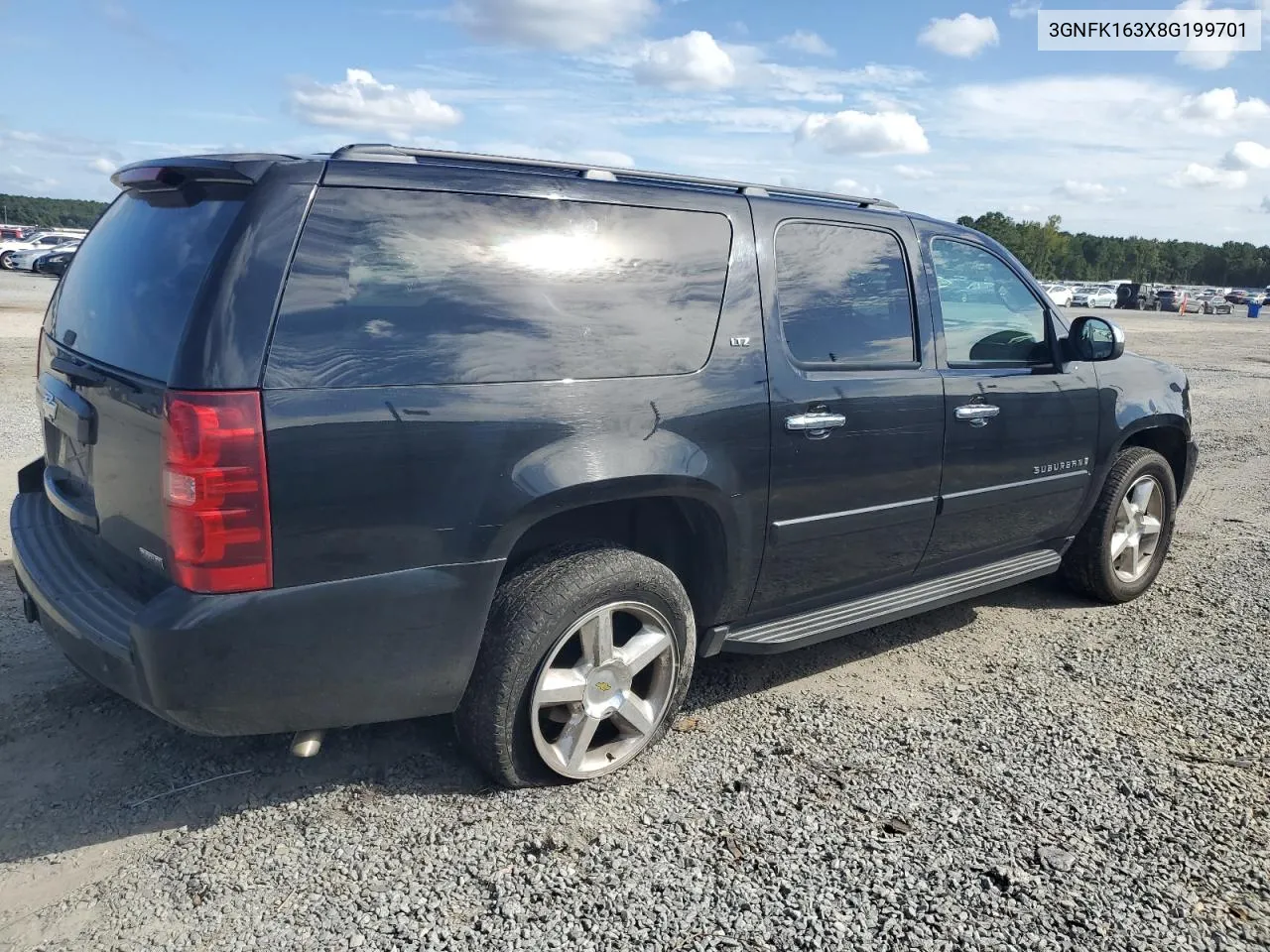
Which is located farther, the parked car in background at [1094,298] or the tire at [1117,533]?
the parked car in background at [1094,298]

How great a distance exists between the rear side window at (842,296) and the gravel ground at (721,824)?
4.43 feet

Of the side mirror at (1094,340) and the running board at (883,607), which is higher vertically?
the side mirror at (1094,340)

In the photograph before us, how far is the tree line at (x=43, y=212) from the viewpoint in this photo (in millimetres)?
105438

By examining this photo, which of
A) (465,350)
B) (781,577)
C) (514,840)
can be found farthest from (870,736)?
(465,350)

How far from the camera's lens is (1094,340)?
4.59 m

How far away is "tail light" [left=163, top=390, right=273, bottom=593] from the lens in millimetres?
2332

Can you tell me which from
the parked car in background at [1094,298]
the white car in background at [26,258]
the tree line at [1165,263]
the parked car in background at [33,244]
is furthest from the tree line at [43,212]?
the tree line at [1165,263]

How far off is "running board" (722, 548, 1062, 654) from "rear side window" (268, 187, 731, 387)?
106 centimetres

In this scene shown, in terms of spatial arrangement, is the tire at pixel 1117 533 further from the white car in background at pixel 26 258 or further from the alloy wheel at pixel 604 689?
the white car in background at pixel 26 258

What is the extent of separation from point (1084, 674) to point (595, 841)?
2.39 m

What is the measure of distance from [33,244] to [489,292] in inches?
1742

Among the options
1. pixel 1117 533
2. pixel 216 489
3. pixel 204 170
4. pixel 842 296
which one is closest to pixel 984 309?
pixel 842 296

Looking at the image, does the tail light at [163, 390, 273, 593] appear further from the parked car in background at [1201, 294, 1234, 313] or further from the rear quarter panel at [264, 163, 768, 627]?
the parked car in background at [1201, 294, 1234, 313]

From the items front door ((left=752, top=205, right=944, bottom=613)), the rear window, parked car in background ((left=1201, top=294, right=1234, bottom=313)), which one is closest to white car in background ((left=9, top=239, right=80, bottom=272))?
the rear window
